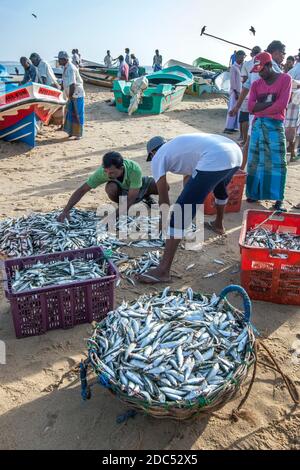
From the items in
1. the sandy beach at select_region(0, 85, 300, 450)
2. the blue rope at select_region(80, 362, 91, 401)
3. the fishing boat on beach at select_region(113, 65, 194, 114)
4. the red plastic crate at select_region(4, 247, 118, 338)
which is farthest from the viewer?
the fishing boat on beach at select_region(113, 65, 194, 114)

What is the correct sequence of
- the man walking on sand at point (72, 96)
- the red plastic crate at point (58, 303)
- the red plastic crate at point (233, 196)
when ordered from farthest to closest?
the man walking on sand at point (72, 96) → the red plastic crate at point (233, 196) → the red plastic crate at point (58, 303)

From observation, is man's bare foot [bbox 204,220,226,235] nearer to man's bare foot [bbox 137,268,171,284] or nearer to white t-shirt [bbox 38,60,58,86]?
man's bare foot [bbox 137,268,171,284]

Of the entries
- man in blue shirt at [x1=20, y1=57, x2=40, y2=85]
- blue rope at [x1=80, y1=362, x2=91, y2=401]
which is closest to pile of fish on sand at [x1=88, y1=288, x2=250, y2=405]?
blue rope at [x1=80, y1=362, x2=91, y2=401]

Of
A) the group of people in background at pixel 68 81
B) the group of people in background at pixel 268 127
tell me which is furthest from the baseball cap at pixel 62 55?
the group of people in background at pixel 268 127

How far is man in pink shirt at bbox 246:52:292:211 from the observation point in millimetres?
5621

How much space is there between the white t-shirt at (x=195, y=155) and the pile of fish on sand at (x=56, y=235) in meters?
1.40

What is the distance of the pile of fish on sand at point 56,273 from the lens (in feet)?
12.1

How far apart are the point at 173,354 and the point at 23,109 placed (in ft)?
28.7

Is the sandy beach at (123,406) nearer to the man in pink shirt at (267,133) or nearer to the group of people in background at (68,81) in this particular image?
the man in pink shirt at (267,133)

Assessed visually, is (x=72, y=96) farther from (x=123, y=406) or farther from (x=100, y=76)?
(x=100, y=76)

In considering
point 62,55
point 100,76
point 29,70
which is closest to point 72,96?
point 62,55

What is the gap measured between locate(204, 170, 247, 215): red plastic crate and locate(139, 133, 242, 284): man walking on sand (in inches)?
65.2

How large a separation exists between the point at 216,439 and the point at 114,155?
3548 millimetres
